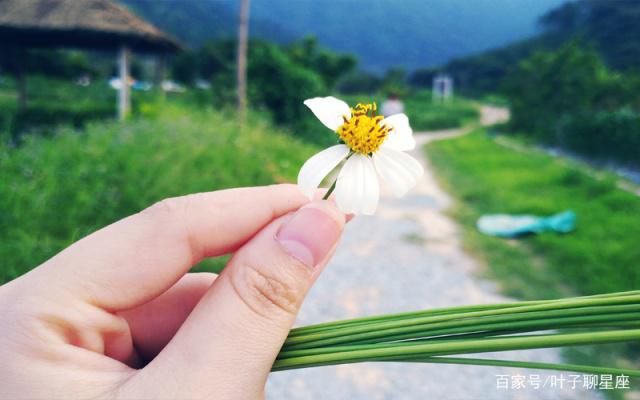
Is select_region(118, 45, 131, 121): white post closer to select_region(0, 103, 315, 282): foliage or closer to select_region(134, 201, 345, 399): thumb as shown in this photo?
select_region(0, 103, 315, 282): foliage

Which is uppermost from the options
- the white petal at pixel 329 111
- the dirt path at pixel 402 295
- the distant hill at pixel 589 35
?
the distant hill at pixel 589 35

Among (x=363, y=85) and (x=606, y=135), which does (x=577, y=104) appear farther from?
(x=363, y=85)

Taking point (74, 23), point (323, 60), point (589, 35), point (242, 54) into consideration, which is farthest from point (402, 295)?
point (589, 35)

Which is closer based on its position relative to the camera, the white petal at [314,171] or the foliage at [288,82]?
the white petal at [314,171]

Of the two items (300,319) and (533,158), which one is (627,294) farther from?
(533,158)

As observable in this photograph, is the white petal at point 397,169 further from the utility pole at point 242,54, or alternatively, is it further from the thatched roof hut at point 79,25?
the thatched roof hut at point 79,25

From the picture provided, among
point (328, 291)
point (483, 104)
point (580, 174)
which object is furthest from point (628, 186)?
point (483, 104)

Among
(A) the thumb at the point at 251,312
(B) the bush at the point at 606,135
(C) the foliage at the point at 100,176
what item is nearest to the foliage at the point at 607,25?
(B) the bush at the point at 606,135
